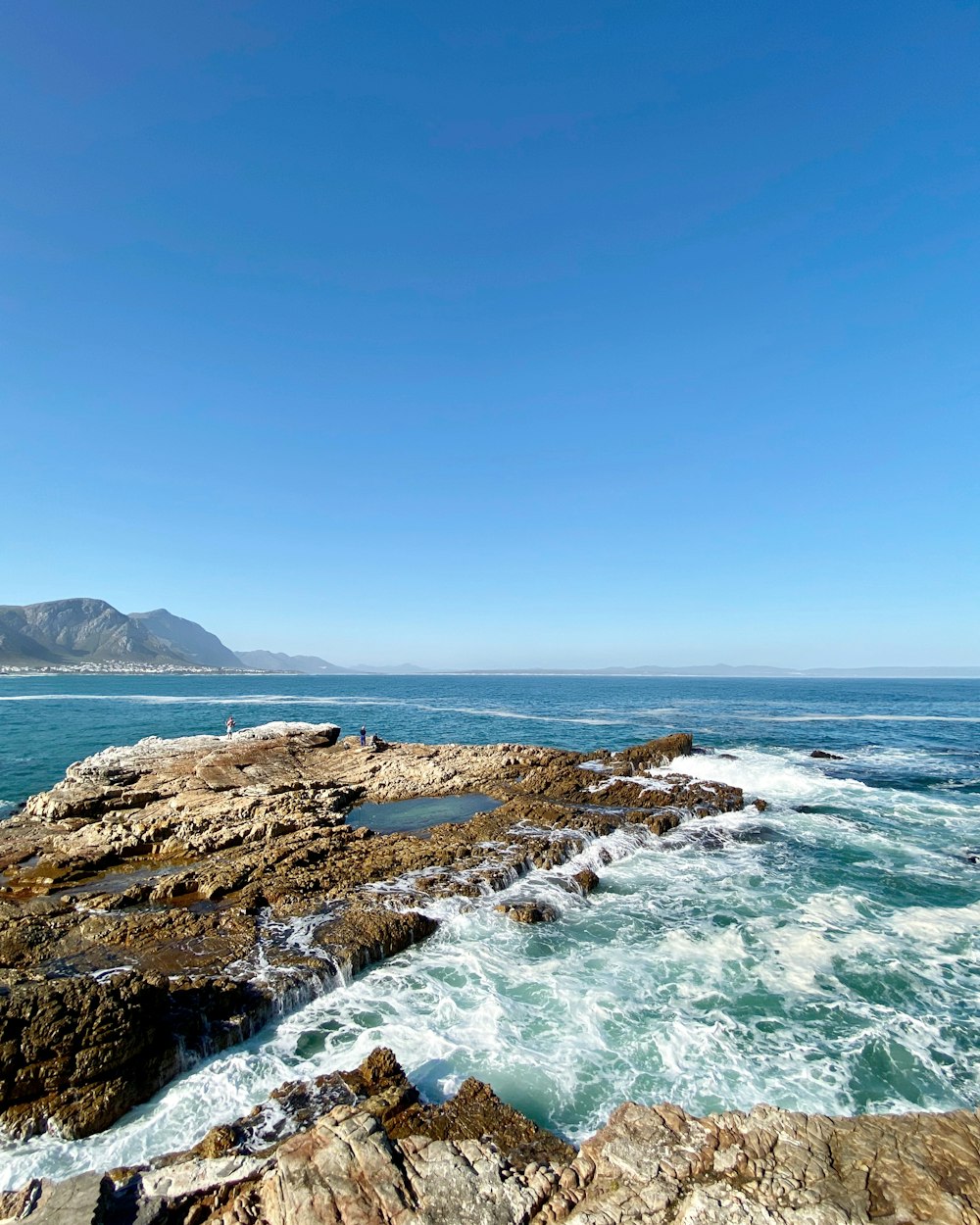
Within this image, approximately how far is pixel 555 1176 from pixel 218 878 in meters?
13.7

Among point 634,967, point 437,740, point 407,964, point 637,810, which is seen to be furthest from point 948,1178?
point 437,740

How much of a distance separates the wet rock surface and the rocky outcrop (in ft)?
9.06

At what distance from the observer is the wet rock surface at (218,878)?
31.3 ft

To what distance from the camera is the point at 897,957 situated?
1407 cm

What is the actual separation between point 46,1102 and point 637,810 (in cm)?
2263

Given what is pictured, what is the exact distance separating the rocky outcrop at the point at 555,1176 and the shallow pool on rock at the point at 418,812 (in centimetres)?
1541

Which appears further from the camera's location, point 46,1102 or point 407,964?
point 407,964

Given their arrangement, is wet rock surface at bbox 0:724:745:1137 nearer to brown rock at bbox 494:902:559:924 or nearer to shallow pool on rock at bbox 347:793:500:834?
shallow pool on rock at bbox 347:793:500:834

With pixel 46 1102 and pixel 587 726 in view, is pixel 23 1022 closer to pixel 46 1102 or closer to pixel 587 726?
pixel 46 1102

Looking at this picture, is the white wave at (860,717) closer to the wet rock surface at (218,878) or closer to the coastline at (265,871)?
the coastline at (265,871)

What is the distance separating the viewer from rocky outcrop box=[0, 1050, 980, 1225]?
6.48 m

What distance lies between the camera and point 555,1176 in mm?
7254

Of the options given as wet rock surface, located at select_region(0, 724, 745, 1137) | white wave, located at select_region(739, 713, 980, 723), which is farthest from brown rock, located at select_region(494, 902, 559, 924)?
white wave, located at select_region(739, 713, 980, 723)

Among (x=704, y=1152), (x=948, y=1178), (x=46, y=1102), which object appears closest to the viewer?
(x=948, y=1178)
